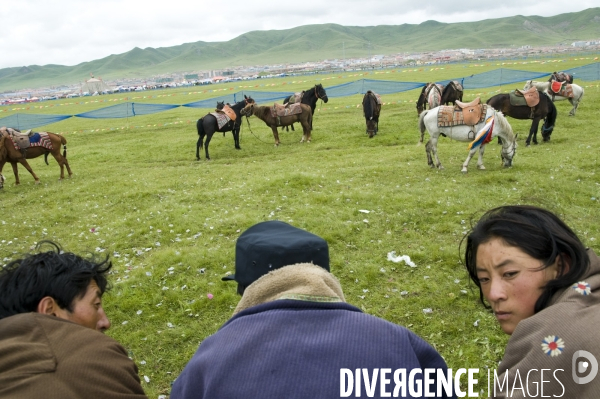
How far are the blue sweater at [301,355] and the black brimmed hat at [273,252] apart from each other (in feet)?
0.97

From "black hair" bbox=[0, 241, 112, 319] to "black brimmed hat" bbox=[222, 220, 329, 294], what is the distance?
4.53 ft

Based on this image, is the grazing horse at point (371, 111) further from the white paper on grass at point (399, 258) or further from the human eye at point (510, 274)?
the human eye at point (510, 274)

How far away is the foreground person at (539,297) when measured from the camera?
179cm

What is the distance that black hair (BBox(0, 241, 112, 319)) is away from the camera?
109 inches

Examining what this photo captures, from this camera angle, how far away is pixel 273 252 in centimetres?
212

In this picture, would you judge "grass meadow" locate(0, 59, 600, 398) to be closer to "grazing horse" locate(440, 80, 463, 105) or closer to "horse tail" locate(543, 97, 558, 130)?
"horse tail" locate(543, 97, 558, 130)

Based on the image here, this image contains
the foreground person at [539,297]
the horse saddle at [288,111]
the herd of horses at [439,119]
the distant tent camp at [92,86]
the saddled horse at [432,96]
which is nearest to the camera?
the foreground person at [539,297]

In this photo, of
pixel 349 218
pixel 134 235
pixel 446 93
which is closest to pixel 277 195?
pixel 349 218

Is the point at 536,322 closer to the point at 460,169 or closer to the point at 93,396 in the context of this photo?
the point at 93,396

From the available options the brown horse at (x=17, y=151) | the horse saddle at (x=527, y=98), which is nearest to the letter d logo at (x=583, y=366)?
the horse saddle at (x=527, y=98)

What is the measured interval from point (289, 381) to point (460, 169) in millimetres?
11355

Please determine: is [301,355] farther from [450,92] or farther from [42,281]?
[450,92]

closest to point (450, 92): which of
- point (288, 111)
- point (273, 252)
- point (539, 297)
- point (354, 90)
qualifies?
point (288, 111)

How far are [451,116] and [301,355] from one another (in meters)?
11.3
